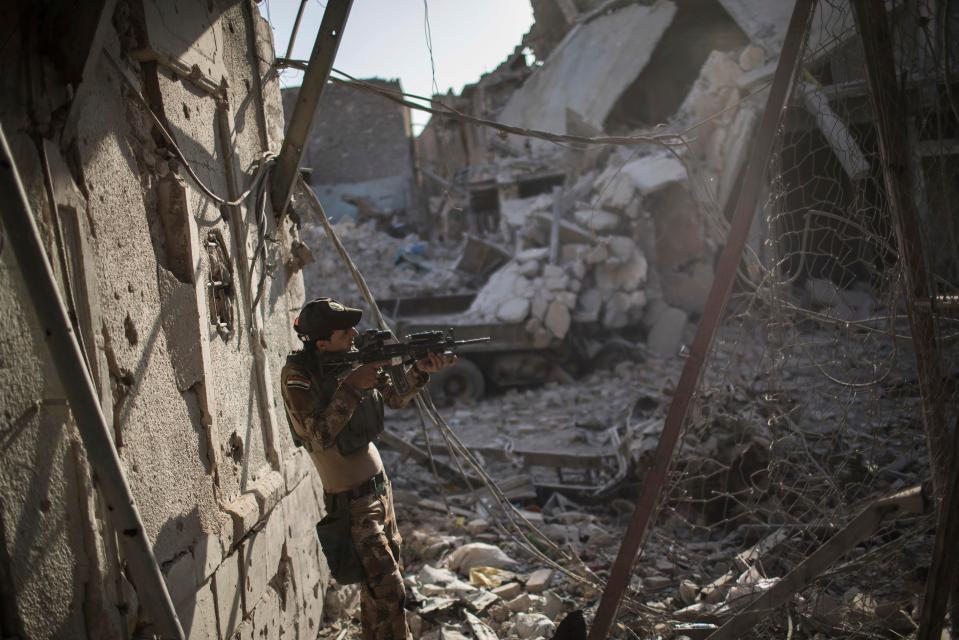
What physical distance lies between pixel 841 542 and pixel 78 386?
8.10 feet

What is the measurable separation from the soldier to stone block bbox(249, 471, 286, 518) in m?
0.28

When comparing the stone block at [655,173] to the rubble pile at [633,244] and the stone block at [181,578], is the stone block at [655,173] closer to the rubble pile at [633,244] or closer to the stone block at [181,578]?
the rubble pile at [633,244]

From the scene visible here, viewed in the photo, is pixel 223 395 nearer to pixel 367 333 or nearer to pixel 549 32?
pixel 367 333

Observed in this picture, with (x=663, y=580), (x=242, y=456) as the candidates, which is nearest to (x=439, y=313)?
(x=663, y=580)

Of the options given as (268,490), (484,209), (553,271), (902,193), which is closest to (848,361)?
(902,193)

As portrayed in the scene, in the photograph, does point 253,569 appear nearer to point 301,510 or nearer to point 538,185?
point 301,510

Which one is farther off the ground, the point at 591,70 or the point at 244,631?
the point at 591,70

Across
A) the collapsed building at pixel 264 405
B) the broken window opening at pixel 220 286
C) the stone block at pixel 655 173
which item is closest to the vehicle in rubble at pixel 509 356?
the collapsed building at pixel 264 405

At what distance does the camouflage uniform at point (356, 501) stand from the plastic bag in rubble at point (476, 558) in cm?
149

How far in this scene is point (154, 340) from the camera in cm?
225

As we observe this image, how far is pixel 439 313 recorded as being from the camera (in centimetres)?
1112

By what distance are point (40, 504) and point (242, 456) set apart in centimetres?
126

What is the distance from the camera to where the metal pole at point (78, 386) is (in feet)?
4.31

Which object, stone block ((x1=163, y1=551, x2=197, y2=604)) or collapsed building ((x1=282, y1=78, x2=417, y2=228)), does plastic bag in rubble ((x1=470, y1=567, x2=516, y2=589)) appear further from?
collapsed building ((x1=282, y1=78, x2=417, y2=228))
